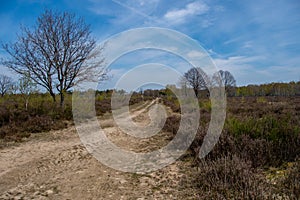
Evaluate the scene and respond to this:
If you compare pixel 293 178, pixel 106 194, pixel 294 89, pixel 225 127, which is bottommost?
pixel 106 194

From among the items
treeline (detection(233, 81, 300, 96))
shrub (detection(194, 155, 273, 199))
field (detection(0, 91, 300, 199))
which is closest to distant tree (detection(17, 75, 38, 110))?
field (detection(0, 91, 300, 199))

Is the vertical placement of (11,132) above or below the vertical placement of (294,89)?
below

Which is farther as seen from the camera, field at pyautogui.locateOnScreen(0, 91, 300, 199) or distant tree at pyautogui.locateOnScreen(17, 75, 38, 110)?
distant tree at pyautogui.locateOnScreen(17, 75, 38, 110)

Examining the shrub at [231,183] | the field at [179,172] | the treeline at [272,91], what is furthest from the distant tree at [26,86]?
the treeline at [272,91]

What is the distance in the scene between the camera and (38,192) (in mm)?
3580

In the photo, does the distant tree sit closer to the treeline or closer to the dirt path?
the dirt path

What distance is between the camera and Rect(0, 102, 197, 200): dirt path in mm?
3498

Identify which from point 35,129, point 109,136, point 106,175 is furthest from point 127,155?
point 35,129

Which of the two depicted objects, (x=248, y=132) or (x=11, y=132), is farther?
(x=11, y=132)

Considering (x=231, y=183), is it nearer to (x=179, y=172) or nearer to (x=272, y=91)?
(x=179, y=172)

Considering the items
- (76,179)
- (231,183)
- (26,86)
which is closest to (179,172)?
(231,183)

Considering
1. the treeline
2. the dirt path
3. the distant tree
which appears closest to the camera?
the dirt path

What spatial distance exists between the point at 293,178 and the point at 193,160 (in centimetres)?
217

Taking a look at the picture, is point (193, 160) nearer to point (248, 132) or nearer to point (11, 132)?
point (248, 132)
